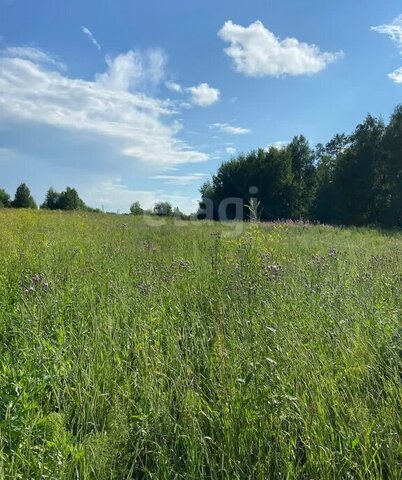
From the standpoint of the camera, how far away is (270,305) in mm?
2379

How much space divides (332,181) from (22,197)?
53.9 meters

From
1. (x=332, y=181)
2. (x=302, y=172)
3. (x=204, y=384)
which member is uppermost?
(x=302, y=172)

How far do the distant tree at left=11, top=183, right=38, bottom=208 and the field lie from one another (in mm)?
67585

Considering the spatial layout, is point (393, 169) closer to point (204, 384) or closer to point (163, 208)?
point (163, 208)

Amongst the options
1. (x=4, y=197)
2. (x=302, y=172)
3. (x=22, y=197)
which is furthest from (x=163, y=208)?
(x=4, y=197)


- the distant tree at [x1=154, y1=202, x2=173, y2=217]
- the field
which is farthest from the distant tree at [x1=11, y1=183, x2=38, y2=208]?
the field

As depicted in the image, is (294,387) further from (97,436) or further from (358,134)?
(358,134)

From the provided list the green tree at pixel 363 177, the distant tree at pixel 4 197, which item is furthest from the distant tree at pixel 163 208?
the distant tree at pixel 4 197

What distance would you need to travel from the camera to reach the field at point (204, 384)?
4.46 ft

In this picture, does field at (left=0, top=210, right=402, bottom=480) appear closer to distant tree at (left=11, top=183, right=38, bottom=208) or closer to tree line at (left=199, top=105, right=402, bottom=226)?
tree line at (left=199, top=105, right=402, bottom=226)

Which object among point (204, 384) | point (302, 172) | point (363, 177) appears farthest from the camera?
point (302, 172)

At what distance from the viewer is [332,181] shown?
98.4 feet

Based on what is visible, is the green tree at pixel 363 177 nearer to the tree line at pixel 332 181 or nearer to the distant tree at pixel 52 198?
the tree line at pixel 332 181

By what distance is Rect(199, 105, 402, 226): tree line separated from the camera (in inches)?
1030
